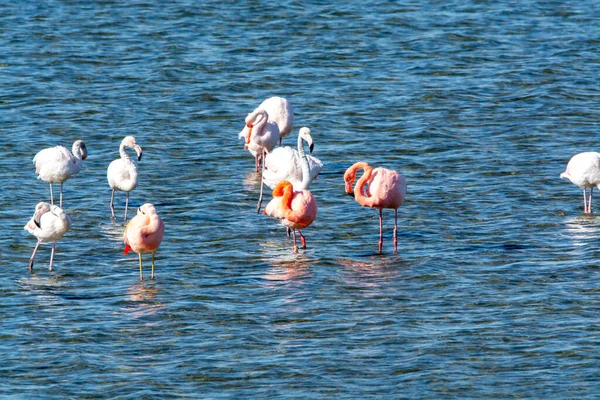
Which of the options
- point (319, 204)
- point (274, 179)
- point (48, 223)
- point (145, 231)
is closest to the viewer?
point (145, 231)

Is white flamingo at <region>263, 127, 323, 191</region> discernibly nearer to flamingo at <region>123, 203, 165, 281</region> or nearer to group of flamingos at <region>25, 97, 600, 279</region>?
group of flamingos at <region>25, 97, 600, 279</region>

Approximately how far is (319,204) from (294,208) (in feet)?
7.89

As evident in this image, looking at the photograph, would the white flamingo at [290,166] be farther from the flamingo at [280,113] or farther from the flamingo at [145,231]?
the flamingo at [145,231]

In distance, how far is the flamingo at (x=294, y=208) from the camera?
13.9 meters

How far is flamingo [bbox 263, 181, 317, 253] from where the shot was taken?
13914 millimetres

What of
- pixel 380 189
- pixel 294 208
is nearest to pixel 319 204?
pixel 380 189

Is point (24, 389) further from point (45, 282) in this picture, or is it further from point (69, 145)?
point (69, 145)

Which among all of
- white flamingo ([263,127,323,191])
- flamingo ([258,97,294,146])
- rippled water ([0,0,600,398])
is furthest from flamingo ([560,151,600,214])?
flamingo ([258,97,294,146])

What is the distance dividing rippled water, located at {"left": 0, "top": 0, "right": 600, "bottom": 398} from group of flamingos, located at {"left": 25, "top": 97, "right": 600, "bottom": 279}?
0.46m

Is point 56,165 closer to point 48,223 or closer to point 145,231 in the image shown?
point 48,223

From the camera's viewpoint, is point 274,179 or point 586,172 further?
point 274,179

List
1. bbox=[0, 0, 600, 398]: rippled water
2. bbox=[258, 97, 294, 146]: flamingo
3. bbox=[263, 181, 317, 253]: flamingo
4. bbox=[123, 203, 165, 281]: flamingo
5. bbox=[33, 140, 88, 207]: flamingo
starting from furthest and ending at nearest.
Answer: bbox=[258, 97, 294, 146]: flamingo → bbox=[33, 140, 88, 207]: flamingo → bbox=[263, 181, 317, 253]: flamingo → bbox=[123, 203, 165, 281]: flamingo → bbox=[0, 0, 600, 398]: rippled water

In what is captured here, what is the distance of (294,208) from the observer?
14.0 m

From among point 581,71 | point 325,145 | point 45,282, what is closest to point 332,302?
point 45,282
